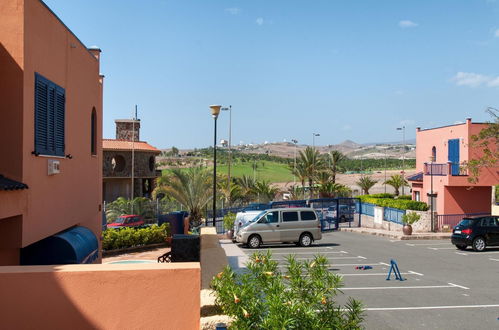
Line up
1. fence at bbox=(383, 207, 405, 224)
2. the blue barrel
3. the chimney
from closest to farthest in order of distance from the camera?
1. the blue barrel
2. fence at bbox=(383, 207, 405, 224)
3. the chimney

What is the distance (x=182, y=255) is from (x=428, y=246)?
19.4 meters

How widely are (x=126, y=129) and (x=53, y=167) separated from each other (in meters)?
41.5

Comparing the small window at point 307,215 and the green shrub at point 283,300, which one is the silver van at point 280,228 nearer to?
the small window at point 307,215

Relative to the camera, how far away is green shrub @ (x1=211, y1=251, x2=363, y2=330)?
4688mm

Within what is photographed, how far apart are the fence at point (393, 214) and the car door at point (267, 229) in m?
12.0

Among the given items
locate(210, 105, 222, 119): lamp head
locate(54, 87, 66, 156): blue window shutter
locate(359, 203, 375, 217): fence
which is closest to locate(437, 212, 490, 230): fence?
locate(359, 203, 375, 217): fence

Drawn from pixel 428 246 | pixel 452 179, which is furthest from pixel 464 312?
pixel 452 179

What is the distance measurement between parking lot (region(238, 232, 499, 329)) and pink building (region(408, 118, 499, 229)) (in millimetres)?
8792

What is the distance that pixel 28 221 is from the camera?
27.9 feet

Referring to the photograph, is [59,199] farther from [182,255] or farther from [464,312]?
[464,312]

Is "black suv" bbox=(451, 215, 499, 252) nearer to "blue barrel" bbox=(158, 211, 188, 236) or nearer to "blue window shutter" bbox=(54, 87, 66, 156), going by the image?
"blue barrel" bbox=(158, 211, 188, 236)

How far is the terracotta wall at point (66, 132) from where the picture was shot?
860 centimetres

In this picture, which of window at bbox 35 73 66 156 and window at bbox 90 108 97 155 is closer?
window at bbox 35 73 66 156

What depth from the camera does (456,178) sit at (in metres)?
32.6
